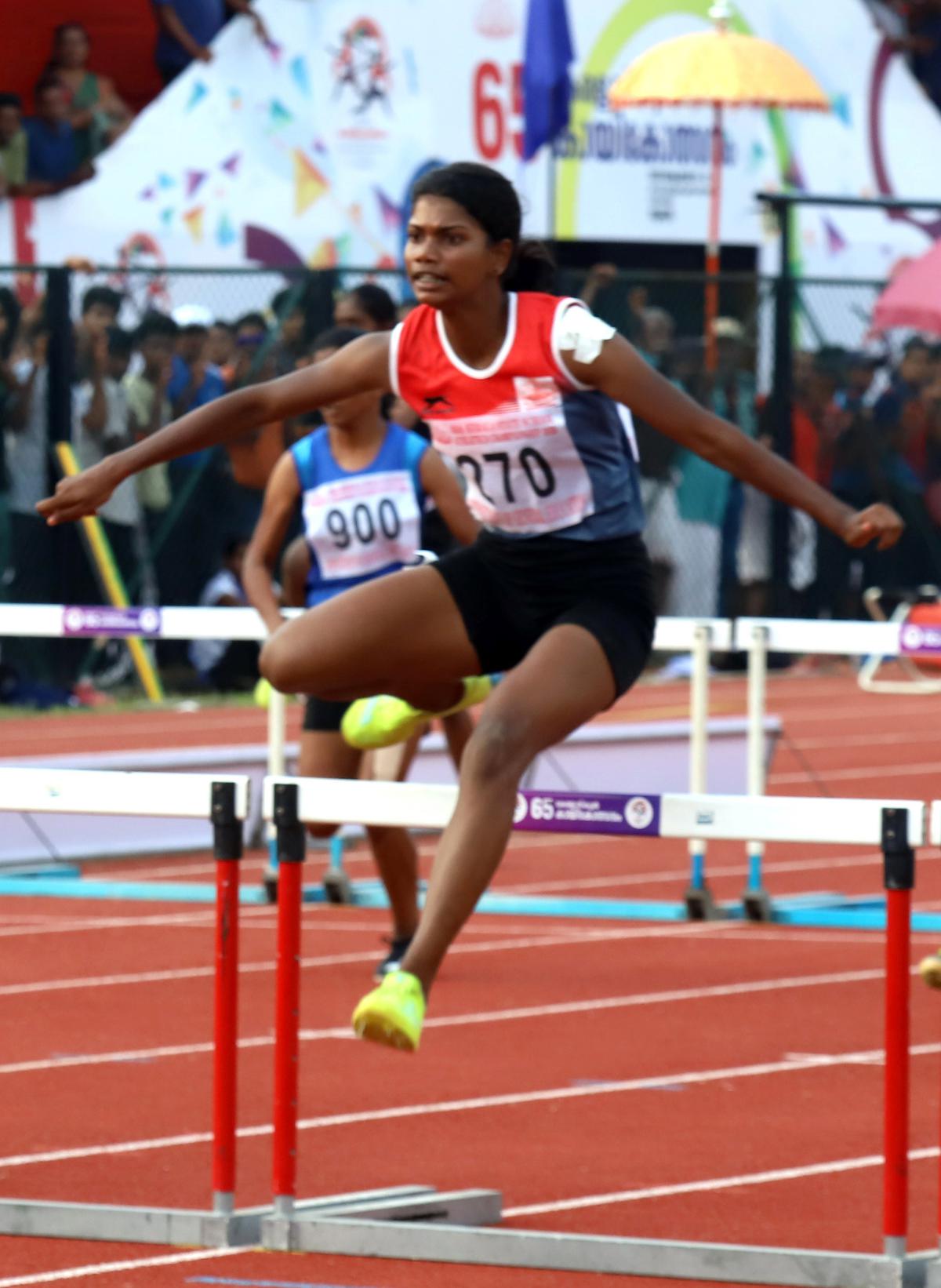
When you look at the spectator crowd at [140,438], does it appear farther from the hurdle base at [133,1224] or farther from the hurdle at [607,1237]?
the hurdle at [607,1237]

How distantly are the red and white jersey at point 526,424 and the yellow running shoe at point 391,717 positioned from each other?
64 centimetres

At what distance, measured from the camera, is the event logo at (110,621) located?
977 centimetres

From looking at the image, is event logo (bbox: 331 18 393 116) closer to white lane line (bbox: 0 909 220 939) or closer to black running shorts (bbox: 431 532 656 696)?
white lane line (bbox: 0 909 220 939)

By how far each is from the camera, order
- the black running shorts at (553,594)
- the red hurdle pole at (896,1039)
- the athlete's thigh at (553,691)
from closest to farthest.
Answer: the red hurdle pole at (896,1039) → the athlete's thigh at (553,691) → the black running shorts at (553,594)

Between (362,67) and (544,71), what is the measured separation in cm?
147

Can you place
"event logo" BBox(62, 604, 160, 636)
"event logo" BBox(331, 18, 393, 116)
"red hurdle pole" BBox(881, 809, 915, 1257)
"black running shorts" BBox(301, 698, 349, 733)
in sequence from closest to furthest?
"red hurdle pole" BBox(881, 809, 915, 1257) < "black running shorts" BBox(301, 698, 349, 733) < "event logo" BBox(62, 604, 160, 636) < "event logo" BBox(331, 18, 393, 116)

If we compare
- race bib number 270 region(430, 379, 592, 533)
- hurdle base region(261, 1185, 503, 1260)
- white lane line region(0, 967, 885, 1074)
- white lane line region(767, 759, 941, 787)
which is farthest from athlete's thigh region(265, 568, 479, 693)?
white lane line region(767, 759, 941, 787)

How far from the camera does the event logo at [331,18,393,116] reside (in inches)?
739

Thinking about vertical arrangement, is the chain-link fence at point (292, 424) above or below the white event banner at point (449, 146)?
below

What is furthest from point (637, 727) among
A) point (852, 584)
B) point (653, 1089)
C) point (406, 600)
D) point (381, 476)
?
point (852, 584)

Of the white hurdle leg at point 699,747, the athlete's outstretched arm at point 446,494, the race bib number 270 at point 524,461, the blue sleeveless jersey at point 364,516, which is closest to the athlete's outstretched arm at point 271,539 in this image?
the blue sleeveless jersey at point 364,516

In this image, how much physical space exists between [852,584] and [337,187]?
14.6ft

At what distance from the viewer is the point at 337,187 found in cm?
1873

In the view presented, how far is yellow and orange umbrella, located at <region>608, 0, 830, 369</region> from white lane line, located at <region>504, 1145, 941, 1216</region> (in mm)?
11694
